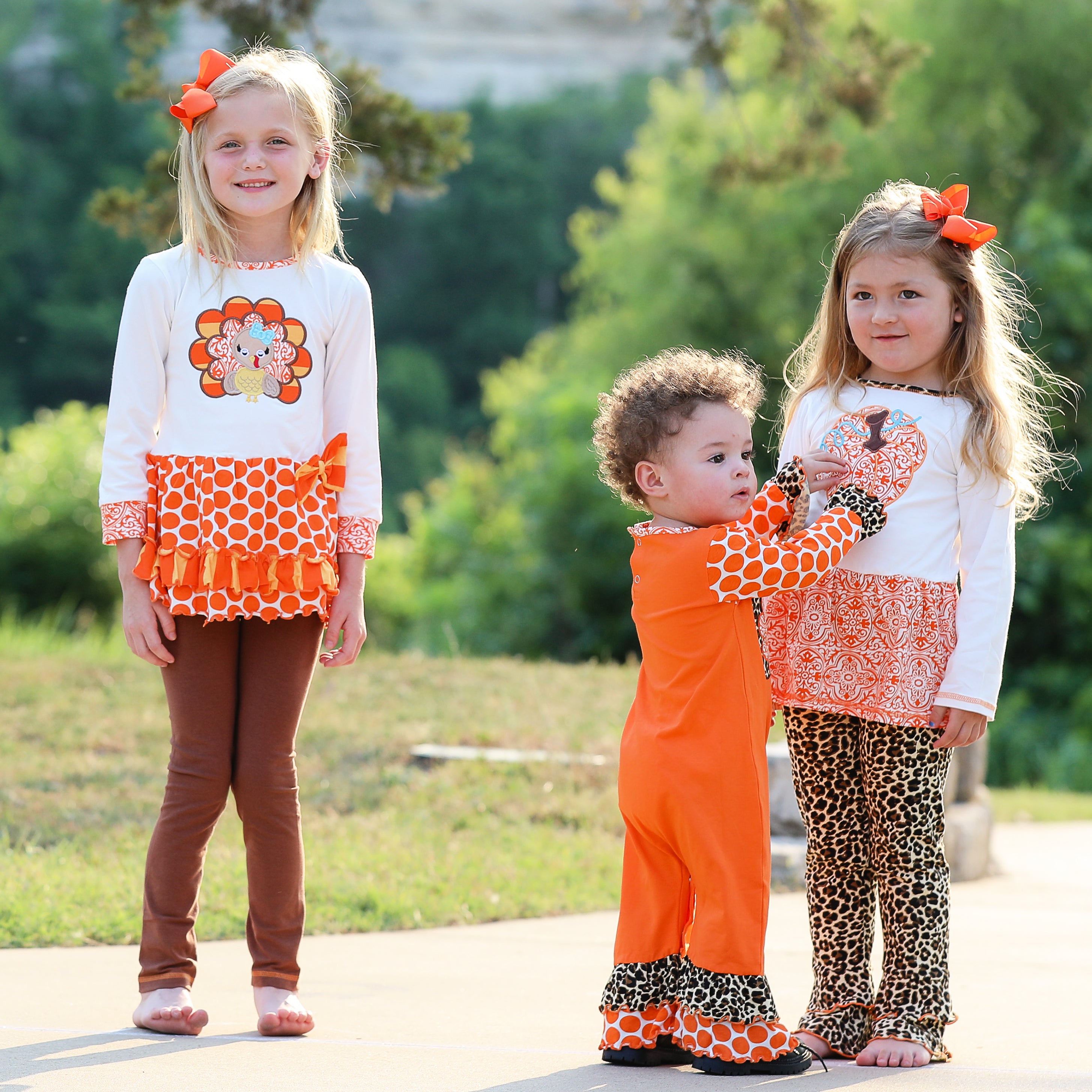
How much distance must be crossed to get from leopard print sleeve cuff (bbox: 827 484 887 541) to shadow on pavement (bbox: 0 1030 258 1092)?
1.50m

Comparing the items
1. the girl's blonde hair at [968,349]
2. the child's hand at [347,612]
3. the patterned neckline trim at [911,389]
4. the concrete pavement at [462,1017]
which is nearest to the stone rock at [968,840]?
the concrete pavement at [462,1017]

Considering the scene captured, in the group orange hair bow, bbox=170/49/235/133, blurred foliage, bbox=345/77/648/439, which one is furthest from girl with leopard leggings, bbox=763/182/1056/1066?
blurred foliage, bbox=345/77/648/439

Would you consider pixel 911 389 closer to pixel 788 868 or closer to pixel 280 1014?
pixel 280 1014

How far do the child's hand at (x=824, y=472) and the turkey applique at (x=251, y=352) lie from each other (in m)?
0.98

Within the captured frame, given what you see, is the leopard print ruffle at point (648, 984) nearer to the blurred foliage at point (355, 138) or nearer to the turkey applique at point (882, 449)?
the turkey applique at point (882, 449)

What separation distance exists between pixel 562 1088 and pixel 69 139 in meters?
41.0

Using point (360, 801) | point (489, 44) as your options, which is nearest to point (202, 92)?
point (360, 801)

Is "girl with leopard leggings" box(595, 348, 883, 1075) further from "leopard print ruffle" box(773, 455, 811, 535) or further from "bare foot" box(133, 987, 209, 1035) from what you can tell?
"bare foot" box(133, 987, 209, 1035)

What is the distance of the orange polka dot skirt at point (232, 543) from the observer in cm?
268

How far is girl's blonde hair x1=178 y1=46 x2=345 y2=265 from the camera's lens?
282 cm

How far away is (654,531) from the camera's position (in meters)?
2.67

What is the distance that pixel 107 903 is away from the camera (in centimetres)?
387

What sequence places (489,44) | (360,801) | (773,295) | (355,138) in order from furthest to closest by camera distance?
(489,44), (773,295), (355,138), (360,801)

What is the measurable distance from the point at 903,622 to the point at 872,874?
0.52 m
